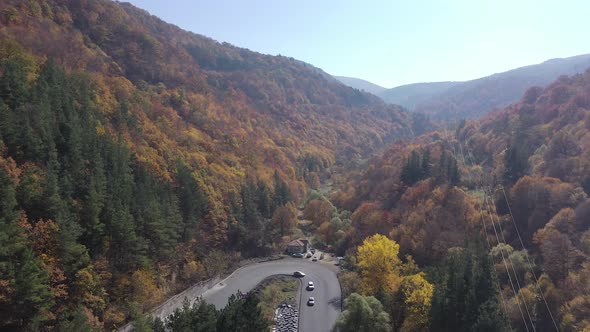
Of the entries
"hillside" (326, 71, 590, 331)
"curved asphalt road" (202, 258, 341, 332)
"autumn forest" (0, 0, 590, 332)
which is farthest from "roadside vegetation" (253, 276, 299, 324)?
"hillside" (326, 71, 590, 331)

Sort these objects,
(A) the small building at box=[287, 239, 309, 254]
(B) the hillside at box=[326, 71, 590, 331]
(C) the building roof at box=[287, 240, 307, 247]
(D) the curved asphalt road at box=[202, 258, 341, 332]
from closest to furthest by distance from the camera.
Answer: (B) the hillside at box=[326, 71, 590, 331]
(D) the curved asphalt road at box=[202, 258, 341, 332]
(A) the small building at box=[287, 239, 309, 254]
(C) the building roof at box=[287, 240, 307, 247]

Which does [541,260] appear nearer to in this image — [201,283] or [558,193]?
[558,193]

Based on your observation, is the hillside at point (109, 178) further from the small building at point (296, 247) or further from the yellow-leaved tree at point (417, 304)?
the yellow-leaved tree at point (417, 304)

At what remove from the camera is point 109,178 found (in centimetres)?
4456

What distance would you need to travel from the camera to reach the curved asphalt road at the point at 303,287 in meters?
45.2

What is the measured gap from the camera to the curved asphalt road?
45.2 metres

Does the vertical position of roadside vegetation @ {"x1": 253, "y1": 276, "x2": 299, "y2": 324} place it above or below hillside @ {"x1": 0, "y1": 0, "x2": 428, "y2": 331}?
below

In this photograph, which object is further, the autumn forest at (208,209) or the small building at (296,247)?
the small building at (296,247)

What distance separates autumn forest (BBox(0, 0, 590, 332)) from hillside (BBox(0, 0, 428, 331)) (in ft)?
0.68

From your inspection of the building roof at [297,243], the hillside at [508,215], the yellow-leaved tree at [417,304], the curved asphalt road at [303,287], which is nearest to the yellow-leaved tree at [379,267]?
the hillside at [508,215]

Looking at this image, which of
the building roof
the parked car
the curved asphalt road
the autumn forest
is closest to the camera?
the autumn forest

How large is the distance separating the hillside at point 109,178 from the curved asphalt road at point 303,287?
323cm

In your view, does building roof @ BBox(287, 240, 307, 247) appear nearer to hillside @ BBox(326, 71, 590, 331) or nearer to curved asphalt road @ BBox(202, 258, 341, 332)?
curved asphalt road @ BBox(202, 258, 341, 332)

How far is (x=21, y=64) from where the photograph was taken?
49562 millimetres
